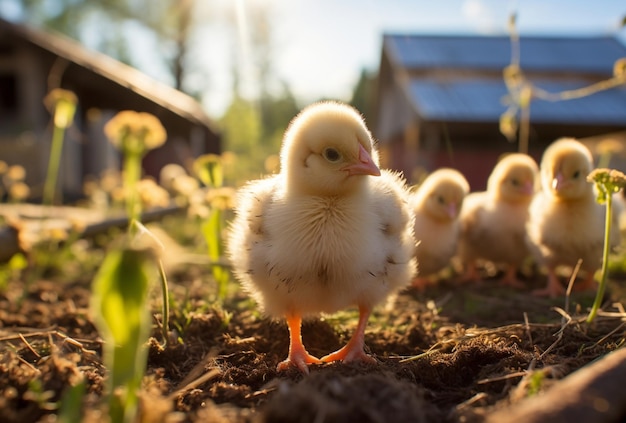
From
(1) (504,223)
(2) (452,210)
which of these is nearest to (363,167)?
(2) (452,210)

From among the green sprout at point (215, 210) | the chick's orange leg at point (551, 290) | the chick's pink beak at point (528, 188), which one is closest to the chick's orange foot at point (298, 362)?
the green sprout at point (215, 210)

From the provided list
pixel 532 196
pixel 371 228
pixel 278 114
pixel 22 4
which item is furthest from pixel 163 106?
pixel 278 114

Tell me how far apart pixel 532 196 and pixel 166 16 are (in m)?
31.7

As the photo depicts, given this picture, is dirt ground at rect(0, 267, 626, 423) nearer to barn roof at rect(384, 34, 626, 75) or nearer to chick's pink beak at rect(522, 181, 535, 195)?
chick's pink beak at rect(522, 181, 535, 195)

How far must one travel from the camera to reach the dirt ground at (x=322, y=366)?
159cm

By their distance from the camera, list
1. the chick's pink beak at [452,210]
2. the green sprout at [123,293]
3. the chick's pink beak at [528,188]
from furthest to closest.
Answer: the chick's pink beak at [528,188], the chick's pink beak at [452,210], the green sprout at [123,293]

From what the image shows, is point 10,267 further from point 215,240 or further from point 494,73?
point 494,73

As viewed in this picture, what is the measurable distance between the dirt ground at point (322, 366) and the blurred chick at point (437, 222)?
457 millimetres

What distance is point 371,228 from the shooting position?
259cm

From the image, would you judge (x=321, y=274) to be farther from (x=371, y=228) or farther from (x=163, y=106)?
(x=163, y=106)

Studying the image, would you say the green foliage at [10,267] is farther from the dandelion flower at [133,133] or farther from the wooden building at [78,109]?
the wooden building at [78,109]

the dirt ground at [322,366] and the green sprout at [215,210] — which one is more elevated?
the green sprout at [215,210]

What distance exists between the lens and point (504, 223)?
4.89 m

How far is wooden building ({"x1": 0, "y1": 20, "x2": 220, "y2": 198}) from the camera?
13.2 metres
